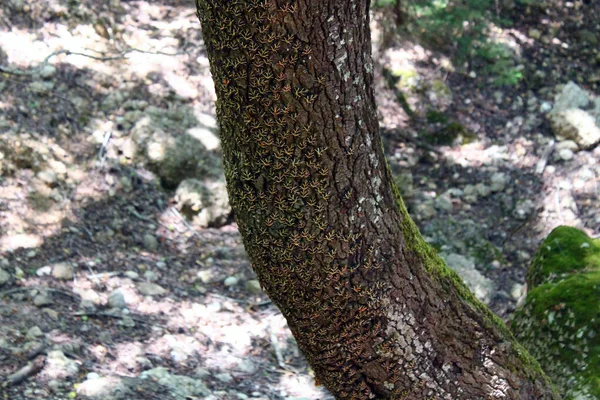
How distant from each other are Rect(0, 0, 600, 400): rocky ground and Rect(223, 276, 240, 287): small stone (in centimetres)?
2

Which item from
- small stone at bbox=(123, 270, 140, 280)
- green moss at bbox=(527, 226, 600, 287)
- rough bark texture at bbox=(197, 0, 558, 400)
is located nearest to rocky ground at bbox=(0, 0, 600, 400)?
small stone at bbox=(123, 270, 140, 280)

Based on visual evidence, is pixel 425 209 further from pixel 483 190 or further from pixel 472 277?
pixel 472 277

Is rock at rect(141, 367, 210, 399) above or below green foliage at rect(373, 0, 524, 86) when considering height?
below

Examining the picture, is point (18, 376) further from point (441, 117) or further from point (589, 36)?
point (589, 36)

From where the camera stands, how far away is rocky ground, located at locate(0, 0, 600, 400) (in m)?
3.35

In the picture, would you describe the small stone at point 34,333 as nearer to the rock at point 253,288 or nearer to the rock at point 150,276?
the rock at point 150,276

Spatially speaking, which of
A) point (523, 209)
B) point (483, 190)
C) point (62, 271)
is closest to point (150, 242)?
point (62, 271)

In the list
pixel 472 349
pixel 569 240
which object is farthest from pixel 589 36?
pixel 472 349

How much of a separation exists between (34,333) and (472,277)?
3.13 meters

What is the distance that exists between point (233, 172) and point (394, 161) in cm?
415

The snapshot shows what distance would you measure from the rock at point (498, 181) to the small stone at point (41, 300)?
3977 millimetres

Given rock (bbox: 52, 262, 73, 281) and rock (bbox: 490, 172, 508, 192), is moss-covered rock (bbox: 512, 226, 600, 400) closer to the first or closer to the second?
rock (bbox: 490, 172, 508, 192)

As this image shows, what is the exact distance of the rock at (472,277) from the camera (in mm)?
4379

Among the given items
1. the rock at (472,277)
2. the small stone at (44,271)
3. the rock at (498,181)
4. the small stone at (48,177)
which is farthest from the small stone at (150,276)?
the rock at (498,181)
